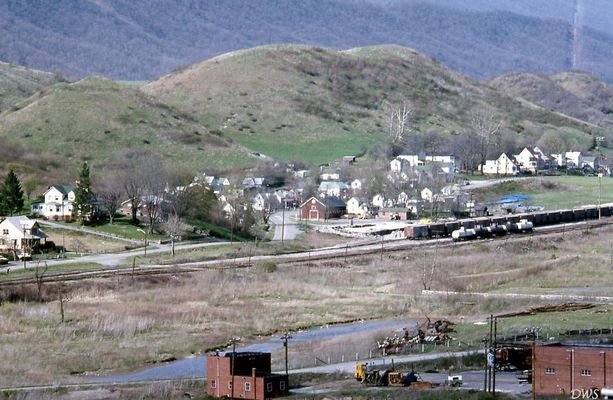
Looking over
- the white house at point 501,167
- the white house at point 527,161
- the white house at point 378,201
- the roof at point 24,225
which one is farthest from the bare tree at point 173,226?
the white house at point 527,161

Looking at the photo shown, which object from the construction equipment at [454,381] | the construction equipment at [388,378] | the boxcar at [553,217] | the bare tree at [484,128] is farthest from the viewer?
the bare tree at [484,128]

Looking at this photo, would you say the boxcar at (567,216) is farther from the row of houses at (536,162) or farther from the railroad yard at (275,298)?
the row of houses at (536,162)

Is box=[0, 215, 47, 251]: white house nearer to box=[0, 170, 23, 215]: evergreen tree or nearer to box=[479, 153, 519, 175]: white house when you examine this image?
box=[0, 170, 23, 215]: evergreen tree

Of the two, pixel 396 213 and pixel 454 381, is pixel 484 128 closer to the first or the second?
pixel 396 213

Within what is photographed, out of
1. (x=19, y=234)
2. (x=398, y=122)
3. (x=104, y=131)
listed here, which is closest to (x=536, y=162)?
(x=398, y=122)

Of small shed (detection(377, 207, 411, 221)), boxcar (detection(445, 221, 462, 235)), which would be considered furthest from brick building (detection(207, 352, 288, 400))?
small shed (detection(377, 207, 411, 221))
